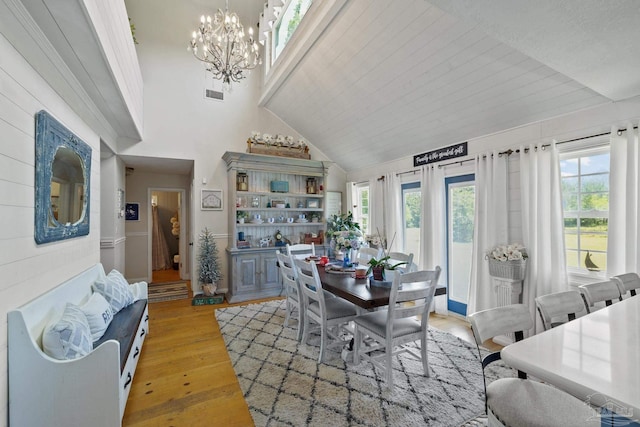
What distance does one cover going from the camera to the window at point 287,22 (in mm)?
3986

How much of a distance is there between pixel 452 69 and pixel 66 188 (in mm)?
3719

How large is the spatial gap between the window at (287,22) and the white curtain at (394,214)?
271 cm

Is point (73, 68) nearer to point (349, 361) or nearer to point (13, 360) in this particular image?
point (13, 360)

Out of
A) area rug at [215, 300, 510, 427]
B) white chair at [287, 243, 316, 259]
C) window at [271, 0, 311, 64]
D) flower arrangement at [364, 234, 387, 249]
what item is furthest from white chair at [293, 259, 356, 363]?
window at [271, 0, 311, 64]

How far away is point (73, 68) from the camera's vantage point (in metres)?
2.31

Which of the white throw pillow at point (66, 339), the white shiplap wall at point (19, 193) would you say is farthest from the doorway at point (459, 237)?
the white shiplap wall at point (19, 193)

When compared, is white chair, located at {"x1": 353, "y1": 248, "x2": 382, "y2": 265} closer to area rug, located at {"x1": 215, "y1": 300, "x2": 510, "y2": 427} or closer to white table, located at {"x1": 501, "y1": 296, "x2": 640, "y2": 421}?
area rug, located at {"x1": 215, "y1": 300, "x2": 510, "y2": 427}

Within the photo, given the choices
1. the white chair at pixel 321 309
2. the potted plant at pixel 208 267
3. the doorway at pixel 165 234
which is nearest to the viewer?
the white chair at pixel 321 309

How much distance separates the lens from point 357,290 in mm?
2393

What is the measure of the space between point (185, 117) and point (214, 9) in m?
2.06

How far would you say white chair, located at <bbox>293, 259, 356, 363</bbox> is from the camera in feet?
8.51

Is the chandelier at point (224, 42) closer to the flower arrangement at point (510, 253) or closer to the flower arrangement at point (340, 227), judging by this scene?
the flower arrangement at point (340, 227)

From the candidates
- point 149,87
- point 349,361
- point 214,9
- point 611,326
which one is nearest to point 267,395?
point 349,361

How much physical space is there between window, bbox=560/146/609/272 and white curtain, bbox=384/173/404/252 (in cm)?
214
